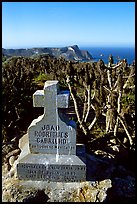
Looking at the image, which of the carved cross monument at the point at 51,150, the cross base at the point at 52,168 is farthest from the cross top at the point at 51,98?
the cross base at the point at 52,168

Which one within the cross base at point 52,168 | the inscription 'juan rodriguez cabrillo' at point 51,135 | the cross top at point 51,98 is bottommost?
the cross base at point 52,168

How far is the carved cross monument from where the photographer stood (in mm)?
6867

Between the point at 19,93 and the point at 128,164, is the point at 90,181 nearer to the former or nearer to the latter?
the point at 128,164

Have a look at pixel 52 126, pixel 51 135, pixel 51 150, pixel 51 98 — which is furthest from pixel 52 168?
pixel 51 98

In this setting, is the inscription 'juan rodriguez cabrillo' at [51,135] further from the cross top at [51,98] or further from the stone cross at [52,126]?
the cross top at [51,98]

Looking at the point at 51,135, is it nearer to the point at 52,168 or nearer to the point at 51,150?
the point at 51,150

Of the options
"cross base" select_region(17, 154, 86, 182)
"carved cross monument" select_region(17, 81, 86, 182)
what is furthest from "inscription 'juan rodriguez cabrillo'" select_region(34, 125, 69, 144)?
"cross base" select_region(17, 154, 86, 182)

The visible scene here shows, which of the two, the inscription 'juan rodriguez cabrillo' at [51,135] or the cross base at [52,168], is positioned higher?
the inscription 'juan rodriguez cabrillo' at [51,135]

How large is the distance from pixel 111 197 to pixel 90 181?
1.96 ft

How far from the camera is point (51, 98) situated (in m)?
6.68

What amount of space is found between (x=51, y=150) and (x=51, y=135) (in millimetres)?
386

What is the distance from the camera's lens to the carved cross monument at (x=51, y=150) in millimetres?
6867

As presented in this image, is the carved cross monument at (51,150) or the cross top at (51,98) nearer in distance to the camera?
the cross top at (51,98)

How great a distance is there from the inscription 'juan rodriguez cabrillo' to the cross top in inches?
16.7
